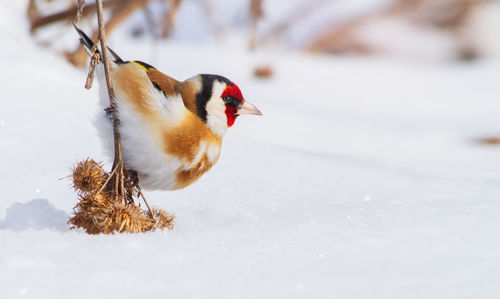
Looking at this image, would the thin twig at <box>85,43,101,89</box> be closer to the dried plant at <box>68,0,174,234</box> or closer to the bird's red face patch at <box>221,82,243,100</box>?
the dried plant at <box>68,0,174,234</box>

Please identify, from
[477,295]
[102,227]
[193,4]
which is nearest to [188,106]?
[102,227]

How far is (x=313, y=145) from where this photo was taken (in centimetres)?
446

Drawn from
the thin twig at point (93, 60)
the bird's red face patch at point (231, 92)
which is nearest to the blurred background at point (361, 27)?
the bird's red face patch at point (231, 92)

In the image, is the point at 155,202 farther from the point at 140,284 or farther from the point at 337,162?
the point at 337,162

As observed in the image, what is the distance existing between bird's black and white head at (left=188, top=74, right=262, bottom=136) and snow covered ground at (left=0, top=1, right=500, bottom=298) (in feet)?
1.13

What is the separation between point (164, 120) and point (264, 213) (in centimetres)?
57

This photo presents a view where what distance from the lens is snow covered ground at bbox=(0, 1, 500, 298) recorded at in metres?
1.62

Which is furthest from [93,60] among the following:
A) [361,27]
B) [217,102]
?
[361,27]

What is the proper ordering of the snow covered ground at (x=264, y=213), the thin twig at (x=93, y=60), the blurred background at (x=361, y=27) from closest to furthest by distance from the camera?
the snow covered ground at (x=264, y=213) → the thin twig at (x=93, y=60) → the blurred background at (x=361, y=27)

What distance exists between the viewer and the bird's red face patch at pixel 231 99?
2178 millimetres

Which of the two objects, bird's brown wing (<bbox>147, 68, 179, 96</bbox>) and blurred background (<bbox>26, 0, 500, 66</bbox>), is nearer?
bird's brown wing (<bbox>147, 68, 179, 96</bbox>)

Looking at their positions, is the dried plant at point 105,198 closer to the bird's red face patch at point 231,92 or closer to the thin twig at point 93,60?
the thin twig at point 93,60

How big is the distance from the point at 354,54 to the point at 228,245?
6273 mm

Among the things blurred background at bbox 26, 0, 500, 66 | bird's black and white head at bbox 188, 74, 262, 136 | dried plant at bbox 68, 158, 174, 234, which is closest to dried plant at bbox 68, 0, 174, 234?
dried plant at bbox 68, 158, 174, 234
